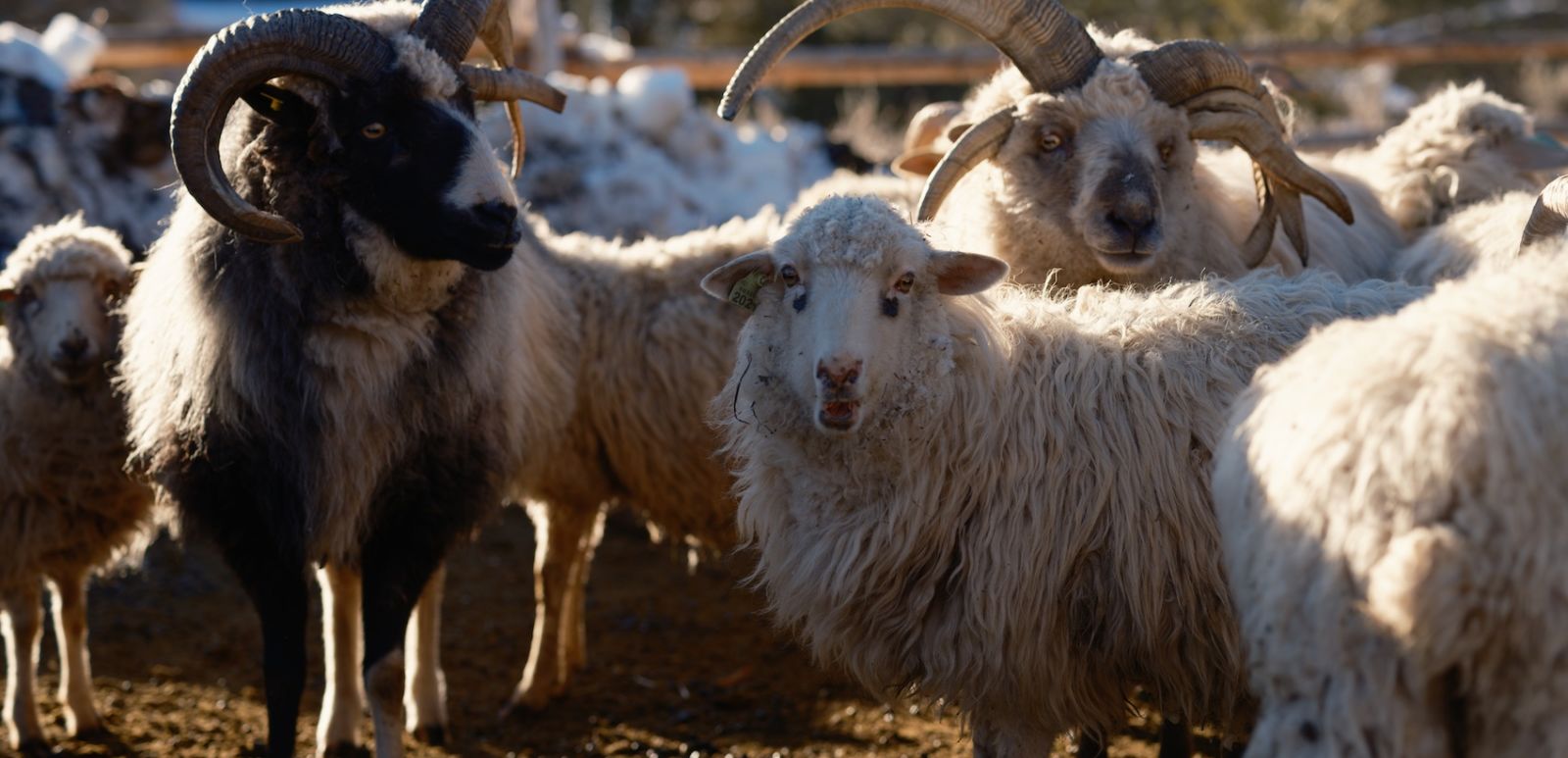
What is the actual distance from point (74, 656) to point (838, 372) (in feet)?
11.5

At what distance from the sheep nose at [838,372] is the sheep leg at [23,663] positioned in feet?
11.3

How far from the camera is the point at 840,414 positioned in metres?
3.51

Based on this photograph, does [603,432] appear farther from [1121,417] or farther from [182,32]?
[182,32]

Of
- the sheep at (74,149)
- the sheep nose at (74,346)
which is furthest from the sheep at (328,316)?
the sheep at (74,149)

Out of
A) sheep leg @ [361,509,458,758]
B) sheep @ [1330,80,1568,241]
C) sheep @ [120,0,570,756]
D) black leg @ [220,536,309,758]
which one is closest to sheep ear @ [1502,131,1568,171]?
sheep @ [1330,80,1568,241]

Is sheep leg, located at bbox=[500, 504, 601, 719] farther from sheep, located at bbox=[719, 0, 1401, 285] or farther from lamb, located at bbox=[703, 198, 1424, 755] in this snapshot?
lamb, located at bbox=[703, 198, 1424, 755]

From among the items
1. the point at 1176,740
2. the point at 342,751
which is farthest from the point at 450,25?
the point at 1176,740

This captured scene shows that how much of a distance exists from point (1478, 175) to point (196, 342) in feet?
16.2

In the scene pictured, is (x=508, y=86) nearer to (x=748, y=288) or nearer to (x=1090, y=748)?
(x=748, y=288)

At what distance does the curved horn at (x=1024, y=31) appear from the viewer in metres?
4.99

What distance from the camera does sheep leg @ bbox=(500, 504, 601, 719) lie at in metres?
5.80

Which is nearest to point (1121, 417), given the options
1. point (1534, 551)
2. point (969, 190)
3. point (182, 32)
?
point (1534, 551)

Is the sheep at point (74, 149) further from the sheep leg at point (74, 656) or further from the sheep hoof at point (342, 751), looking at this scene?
the sheep hoof at point (342, 751)

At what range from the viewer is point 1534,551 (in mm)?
2369
